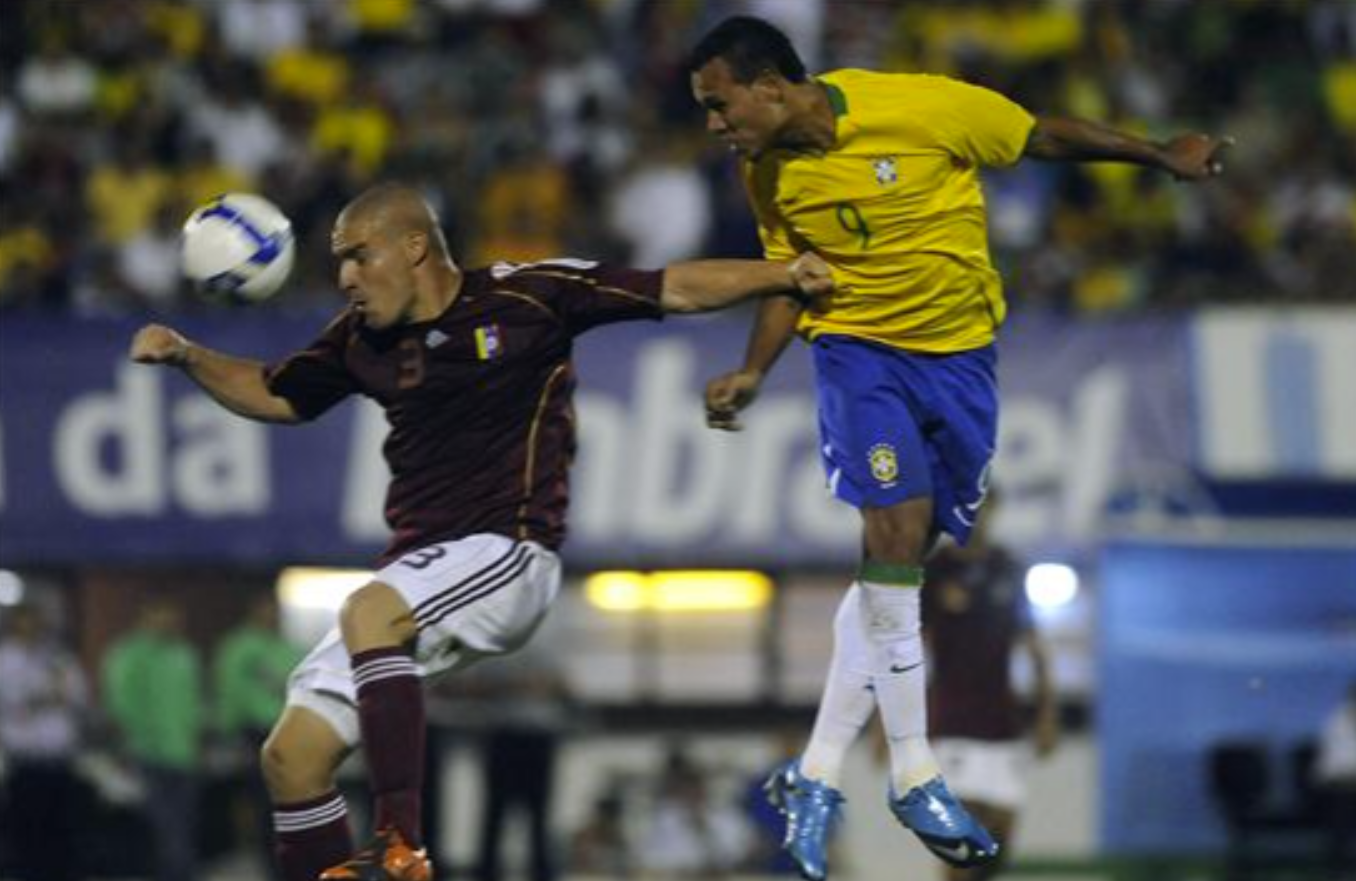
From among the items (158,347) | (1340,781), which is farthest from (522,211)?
(158,347)

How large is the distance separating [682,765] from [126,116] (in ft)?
16.6

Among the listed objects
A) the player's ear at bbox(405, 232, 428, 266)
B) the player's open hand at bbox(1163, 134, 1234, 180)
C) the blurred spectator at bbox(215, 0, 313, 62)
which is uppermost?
the blurred spectator at bbox(215, 0, 313, 62)

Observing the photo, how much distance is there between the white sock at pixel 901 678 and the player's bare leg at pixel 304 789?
5.26 ft

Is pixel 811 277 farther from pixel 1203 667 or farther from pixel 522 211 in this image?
pixel 522 211

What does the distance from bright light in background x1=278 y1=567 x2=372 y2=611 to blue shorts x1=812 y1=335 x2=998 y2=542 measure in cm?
957

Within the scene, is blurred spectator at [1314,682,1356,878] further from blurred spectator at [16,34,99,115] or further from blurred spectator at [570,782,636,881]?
blurred spectator at [16,34,99,115]

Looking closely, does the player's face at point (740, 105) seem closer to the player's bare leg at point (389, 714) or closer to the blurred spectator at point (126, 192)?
the player's bare leg at point (389, 714)

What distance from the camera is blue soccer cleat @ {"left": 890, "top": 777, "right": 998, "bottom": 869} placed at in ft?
32.8

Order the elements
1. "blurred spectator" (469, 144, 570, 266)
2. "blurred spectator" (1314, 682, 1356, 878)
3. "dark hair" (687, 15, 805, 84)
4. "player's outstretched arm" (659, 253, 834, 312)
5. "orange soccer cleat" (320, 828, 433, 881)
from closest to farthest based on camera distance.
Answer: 1. "orange soccer cleat" (320, 828, 433, 881)
2. "dark hair" (687, 15, 805, 84)
3. "player's outstretched arm" (659, 253, 834, 312)
4. "blurred spectator" (1314, 682, 1356, 878)
5. "blurred spectator" (469, 144, 570, 266)

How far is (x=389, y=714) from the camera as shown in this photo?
960 cm

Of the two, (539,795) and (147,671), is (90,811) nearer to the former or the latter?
(147,671)

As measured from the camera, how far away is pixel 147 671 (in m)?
18.2

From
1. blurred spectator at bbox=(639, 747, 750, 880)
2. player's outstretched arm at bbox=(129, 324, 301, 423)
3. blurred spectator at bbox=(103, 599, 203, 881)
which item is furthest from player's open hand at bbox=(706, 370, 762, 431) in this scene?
blurred spectator at bbox=(639, 747, 750, 880)

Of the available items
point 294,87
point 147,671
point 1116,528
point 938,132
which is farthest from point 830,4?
point 938,132
